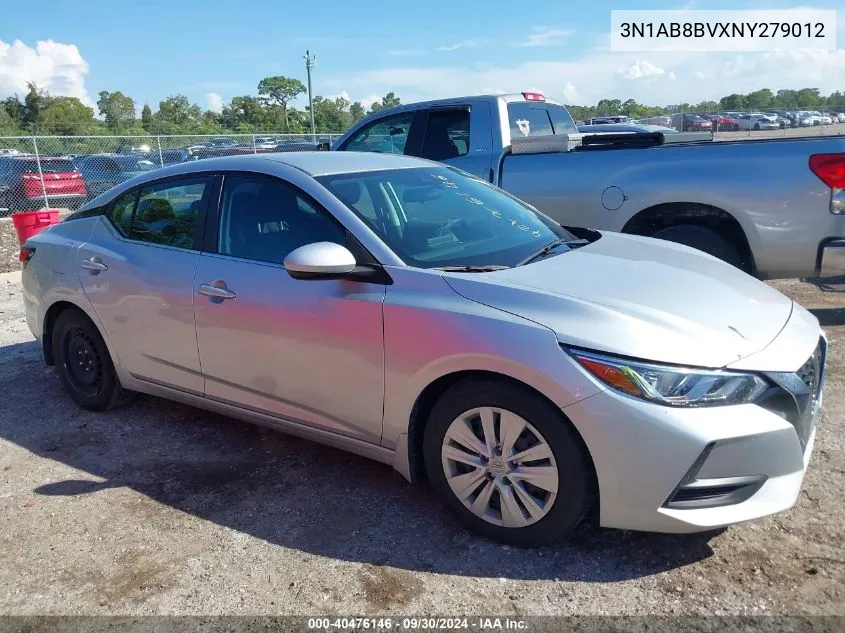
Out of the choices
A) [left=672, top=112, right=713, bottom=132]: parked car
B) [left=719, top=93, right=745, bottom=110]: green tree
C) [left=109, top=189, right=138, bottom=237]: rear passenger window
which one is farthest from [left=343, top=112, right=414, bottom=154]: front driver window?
[left=719, top=93, right=745, bottom=110]: green tree

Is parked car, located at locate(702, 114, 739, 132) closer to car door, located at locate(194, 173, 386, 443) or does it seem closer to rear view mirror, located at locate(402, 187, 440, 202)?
rear view mirror, located at locate(402, 187, 440, 202)

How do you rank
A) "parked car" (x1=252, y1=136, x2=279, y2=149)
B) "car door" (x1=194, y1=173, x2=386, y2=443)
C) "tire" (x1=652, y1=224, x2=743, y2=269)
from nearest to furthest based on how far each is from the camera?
1. "car door" (x1=194, y1=173, x2=386, y2=443)
2. "tire" (x1=652, y1=224, x2=743, y2=269)
3. "parked car" (x1=252, y1=136, x2=279, y2=149)

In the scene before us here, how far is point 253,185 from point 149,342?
3.75ft

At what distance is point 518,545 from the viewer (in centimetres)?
294

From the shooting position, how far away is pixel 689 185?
525 centimetres

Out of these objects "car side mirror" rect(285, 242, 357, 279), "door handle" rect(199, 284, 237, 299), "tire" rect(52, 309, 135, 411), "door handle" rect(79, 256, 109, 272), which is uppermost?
"car side mirror" rect(285, 242, 357, 279)

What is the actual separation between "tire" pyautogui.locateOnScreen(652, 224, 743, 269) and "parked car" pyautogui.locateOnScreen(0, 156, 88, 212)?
540 inches

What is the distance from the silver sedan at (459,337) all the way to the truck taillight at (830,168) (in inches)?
72.5

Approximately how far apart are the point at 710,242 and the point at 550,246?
2.30m

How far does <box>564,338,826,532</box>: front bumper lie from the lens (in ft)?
8.19

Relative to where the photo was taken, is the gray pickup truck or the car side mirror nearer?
the car side mirror

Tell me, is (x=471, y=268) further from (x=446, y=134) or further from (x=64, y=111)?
(x=64, y=111)

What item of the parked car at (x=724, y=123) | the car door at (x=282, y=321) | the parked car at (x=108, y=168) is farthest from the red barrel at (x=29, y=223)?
the parked car at (x=724, y=123)

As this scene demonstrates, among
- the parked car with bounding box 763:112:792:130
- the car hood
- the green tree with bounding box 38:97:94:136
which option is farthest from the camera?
the green tree with bounding box 38:97:94:136
